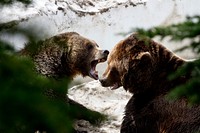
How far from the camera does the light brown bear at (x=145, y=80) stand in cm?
488

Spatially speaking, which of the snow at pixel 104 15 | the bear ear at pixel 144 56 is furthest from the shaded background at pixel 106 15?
the bear ear at pixel 144 56

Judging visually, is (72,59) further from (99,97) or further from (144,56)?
(144,56)

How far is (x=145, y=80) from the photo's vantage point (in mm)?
5027

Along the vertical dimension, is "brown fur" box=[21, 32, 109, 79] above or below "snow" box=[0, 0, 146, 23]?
below

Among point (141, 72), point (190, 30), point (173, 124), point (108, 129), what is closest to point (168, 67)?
point (141, 72)

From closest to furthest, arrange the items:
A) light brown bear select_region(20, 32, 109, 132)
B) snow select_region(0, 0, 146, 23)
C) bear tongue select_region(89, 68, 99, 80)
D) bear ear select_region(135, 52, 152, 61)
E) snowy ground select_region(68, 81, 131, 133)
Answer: bear ear select_region(135, 52, 152, 61) → light brown bear select_region(20, 32, 109, 132) → snowy ground select_region(68, 81, 131, 133) → bear tongue select_region(89, 68, 99, 80) → snow select_region(0, 0, 146, 23)

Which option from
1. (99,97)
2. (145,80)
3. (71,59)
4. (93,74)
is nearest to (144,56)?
(145,80)

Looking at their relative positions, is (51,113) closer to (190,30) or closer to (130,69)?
(190,30)

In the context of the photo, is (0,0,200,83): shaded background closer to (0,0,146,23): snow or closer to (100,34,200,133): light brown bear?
(0,0,146,23): snow

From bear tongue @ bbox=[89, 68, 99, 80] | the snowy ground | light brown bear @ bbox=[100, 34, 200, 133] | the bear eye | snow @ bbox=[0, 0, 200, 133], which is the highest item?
snow @ bbox=[0, 0, 200, 133]

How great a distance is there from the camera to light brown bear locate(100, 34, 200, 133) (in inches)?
192

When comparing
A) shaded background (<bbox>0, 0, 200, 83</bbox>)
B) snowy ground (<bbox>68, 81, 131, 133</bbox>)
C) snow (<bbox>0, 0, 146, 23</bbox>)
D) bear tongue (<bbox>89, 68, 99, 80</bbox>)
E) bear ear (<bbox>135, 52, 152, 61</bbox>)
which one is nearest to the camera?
bear ear (<bbox>135, 52, 152, 61</bbox>)

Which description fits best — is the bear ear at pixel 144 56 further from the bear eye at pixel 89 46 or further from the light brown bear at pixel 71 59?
the bear eye at pixel 89 46

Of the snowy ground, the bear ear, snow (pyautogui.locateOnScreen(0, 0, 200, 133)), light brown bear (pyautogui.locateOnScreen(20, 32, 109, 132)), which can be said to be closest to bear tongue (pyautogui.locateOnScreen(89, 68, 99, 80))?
light brown bear (pyautogui.locateOnScreen(20, 32, 109, 132))
